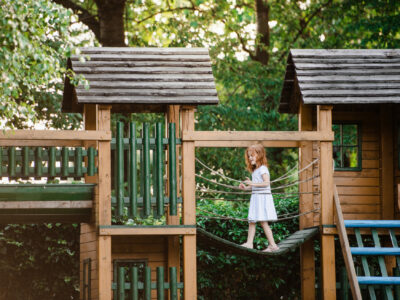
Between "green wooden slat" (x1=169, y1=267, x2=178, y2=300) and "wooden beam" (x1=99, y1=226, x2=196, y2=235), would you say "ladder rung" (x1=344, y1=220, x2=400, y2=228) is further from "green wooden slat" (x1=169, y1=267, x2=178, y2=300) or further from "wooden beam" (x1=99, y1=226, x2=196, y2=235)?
"green wooden slat" (x1=169, y1=267, x2=178, y2=300)

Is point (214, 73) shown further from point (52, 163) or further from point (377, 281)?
point (377, 281)

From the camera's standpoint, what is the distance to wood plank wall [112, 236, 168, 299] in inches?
449

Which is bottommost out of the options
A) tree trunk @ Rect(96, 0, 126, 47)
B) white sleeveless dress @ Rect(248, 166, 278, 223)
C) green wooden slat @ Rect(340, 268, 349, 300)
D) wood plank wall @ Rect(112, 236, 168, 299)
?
green wooden slat @ Rect(340, 268, 349, 300)

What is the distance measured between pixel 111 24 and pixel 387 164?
327 inches

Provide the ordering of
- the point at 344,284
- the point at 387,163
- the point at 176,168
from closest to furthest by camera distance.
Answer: the point at 176,168
the point at 344,284
the point at 387,163

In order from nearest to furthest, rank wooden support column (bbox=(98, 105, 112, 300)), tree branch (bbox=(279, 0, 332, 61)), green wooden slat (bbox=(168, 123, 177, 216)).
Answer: wooden support column (bbox=(98, 105, 112, 300)) < green wooden slat (bbox=(168, 123, 177, 216)) < tree branch (bbox=(279, 0, 332, 61))

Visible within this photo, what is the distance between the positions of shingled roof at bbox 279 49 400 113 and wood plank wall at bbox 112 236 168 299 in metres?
3.18

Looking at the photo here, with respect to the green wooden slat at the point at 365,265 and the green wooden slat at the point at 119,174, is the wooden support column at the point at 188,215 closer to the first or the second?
the green wooden slat at the point at 119,174

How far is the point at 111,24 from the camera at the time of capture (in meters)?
17.8

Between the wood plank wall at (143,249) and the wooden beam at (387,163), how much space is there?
3.82 meters

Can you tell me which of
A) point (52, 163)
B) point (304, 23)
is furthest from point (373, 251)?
point (304, 23)

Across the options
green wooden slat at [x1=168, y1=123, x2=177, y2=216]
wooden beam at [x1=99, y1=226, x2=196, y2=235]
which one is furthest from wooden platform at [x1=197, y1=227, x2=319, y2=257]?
green wooden slat at [x1=168, y1=123, x2=177, y2=216]

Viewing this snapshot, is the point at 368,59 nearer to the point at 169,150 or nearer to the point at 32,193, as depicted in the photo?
the point at 169,150

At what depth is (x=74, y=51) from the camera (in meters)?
8.47
